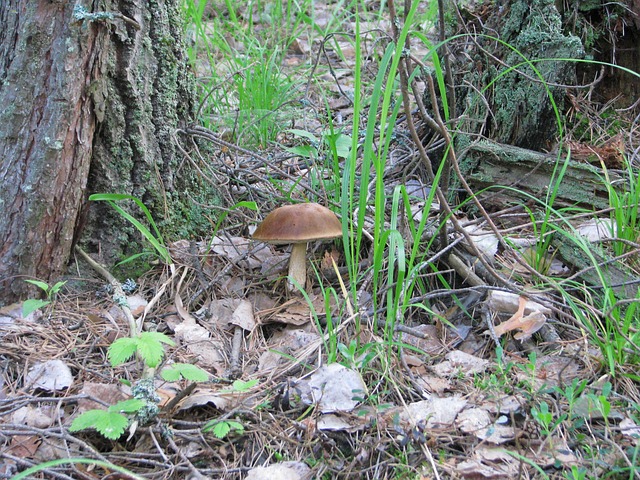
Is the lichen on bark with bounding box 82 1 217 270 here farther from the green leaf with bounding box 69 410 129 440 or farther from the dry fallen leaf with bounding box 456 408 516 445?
the dry fallen leaf with bounding box 456 408 516 445

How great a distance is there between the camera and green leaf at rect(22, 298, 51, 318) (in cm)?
212

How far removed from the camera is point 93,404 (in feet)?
5.91

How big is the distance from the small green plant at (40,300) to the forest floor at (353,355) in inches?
1.9

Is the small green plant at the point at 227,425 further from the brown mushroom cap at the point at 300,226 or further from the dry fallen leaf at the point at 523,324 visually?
the dry fallen leaf at the point at 523,324

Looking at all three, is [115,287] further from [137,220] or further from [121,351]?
[121,351]

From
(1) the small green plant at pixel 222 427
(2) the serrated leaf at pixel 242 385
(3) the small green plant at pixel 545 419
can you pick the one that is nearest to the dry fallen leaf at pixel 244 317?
(2) the serrated leaf at pixel 242 385

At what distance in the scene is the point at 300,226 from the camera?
227 cm

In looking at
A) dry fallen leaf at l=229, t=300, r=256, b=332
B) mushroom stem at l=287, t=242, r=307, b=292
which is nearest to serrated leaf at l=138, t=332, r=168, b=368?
dry fallen leaf at l=229, t=300, r=256, b=332

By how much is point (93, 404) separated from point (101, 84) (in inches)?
47.8

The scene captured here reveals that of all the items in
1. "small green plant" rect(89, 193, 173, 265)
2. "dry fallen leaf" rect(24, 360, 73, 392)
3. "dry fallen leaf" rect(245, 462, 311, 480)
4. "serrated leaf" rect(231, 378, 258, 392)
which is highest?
"small green plant" rect(89, 193, 173, 265)

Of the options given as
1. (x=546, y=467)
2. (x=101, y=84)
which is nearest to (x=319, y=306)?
(x=546, y=467)

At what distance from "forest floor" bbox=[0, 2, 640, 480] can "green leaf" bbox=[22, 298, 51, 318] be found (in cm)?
7

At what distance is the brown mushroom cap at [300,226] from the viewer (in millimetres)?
2266

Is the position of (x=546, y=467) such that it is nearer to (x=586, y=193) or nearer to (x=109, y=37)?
(x=586, y=193)
